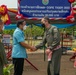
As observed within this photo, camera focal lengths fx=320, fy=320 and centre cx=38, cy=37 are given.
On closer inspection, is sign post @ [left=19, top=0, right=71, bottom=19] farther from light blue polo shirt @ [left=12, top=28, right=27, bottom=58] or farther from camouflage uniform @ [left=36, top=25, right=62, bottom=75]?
light blue polo shirt @ [left=12, top=28, right=27, bottom=58]

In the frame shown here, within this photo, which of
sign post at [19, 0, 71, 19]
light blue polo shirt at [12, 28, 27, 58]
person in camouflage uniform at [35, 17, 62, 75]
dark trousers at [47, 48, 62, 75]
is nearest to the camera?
light blue polo shirt at [12, 28, 27, 58]

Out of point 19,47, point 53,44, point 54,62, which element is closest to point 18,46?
point 19,47

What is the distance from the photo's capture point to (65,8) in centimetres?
1260

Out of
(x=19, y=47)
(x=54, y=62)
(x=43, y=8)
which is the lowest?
(x=54, y=62)

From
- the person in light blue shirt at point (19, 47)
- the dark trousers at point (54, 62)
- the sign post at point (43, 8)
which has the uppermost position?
the sign post at point (43, 8)

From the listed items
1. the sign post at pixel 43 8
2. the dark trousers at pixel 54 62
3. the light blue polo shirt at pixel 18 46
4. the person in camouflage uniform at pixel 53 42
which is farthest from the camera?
the sign post at pixel 43 8

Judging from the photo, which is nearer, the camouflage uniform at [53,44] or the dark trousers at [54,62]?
the camouflage uniform at [53,44]

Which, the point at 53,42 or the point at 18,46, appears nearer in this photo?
the point at 18,46

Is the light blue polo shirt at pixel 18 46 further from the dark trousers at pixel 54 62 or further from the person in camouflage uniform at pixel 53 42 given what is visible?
the dark trousers at pixel 54 62

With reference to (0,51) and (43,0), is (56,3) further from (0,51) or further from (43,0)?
(0,51)

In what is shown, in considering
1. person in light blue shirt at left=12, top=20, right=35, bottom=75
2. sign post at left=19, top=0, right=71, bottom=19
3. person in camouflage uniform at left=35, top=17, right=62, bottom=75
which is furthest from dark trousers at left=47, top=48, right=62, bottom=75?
sign post at left=19, top=0, right=71, bottom=19

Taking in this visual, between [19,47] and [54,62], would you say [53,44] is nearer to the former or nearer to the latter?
[54,62]

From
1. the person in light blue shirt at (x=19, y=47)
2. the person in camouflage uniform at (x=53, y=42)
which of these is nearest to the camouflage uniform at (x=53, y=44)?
the person in camouflage uniform at (x=53, y=42)

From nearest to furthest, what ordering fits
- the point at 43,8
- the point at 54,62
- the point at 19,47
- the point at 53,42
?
1. the point at 19,47
2. the point at 53,42
3. the point at 54,62
4. the point at 43,8
